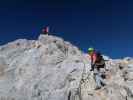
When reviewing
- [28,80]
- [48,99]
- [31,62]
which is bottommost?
[48,99]

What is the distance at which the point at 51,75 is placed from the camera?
42281 millimetres

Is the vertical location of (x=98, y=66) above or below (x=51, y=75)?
above

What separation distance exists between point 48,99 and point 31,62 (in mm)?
9550

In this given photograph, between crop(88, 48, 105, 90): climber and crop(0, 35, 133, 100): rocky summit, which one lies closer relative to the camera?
crop(0, 35, 133, 100): rocky summit

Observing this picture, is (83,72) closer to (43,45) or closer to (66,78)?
(66,78)

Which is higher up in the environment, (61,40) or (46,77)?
(61,40)

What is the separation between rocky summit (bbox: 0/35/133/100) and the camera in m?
38.8

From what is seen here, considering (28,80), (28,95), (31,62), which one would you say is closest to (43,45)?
(31,62)

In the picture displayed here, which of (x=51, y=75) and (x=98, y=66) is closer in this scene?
(x=98, y=66)

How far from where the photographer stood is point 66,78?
135ft

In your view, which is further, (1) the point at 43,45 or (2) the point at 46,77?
(1) the point at 43,45

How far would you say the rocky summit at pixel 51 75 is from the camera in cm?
3884

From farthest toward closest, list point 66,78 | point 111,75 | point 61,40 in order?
1. point 61,40
2. point 111,75
3. point 66,78

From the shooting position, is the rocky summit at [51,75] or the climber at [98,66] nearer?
the rocky summit at [51,75]
